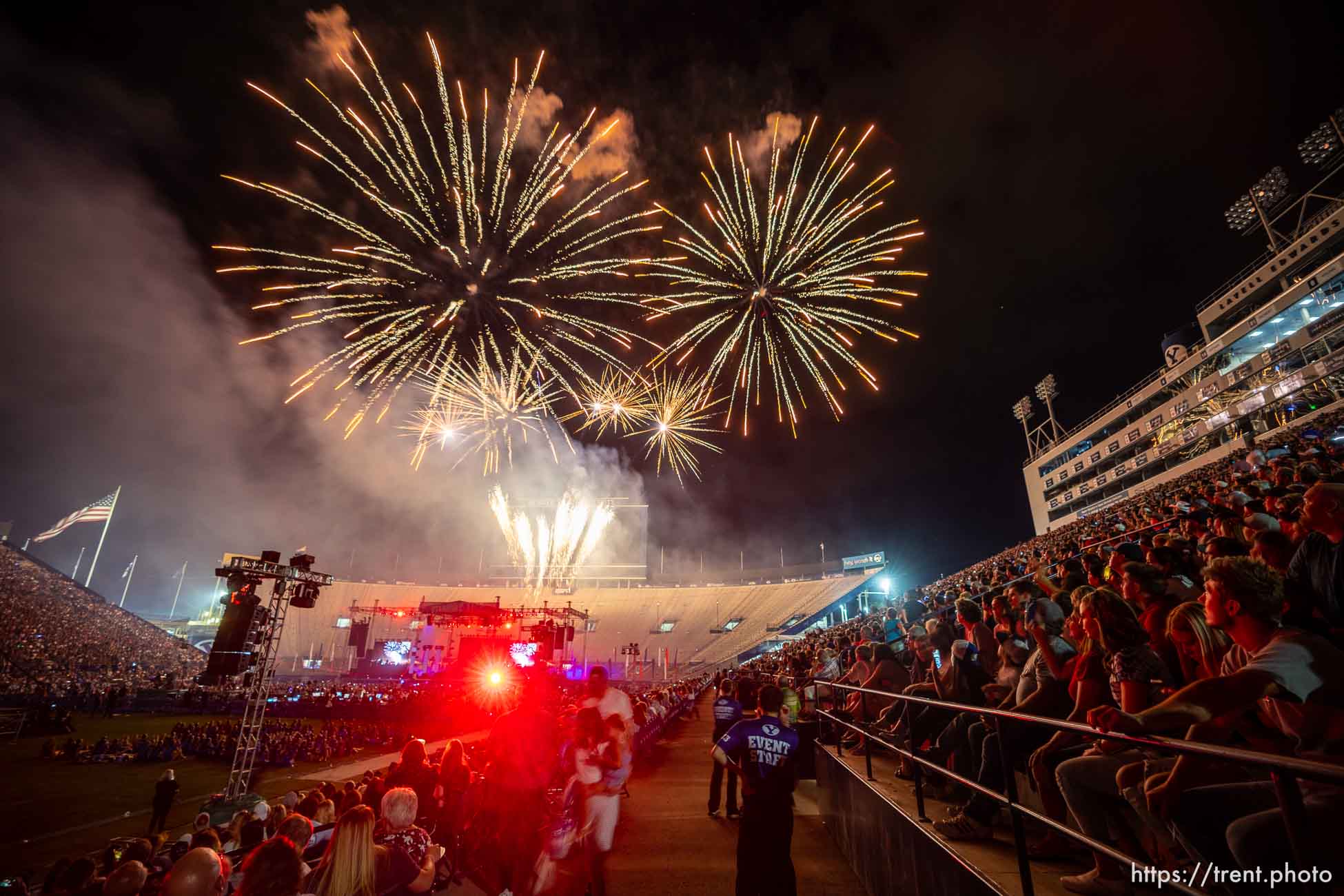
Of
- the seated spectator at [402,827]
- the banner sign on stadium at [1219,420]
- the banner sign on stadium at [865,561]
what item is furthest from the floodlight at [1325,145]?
the seated spectator at [402,827]

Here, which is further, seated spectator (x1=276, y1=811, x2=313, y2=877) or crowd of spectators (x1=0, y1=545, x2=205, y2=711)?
crowd of spectators (x1=0, y1=545, x2=205, y2=711)

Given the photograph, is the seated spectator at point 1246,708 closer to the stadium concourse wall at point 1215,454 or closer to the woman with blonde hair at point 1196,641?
the woman with blonde hair at point 1196,641

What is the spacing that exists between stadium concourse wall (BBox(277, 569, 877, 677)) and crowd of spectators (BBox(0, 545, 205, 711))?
16835 mm

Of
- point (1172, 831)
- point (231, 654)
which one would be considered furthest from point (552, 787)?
point (231, 654)

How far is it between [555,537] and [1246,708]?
63.8 metres

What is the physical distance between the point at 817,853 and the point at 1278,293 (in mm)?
56828

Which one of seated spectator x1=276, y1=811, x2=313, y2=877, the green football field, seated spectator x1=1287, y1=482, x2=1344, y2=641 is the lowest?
the green football field

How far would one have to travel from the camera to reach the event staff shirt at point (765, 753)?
461 centimetres

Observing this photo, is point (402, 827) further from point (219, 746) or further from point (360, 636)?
point (360, 636)

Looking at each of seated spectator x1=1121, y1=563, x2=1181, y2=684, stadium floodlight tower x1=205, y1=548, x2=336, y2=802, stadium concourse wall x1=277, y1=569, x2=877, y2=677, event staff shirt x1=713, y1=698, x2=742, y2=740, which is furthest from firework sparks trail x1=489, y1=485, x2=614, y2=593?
seated spectator x1=1121, y1=563, x2=1181, y2=684

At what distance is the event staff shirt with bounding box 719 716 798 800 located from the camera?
181 inches

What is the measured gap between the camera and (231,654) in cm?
1280

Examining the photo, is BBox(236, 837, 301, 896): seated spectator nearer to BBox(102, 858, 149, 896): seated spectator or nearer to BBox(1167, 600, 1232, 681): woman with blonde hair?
BBox(102, 858, 149, 896): seated spectator

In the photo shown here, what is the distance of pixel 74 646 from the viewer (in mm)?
35688
